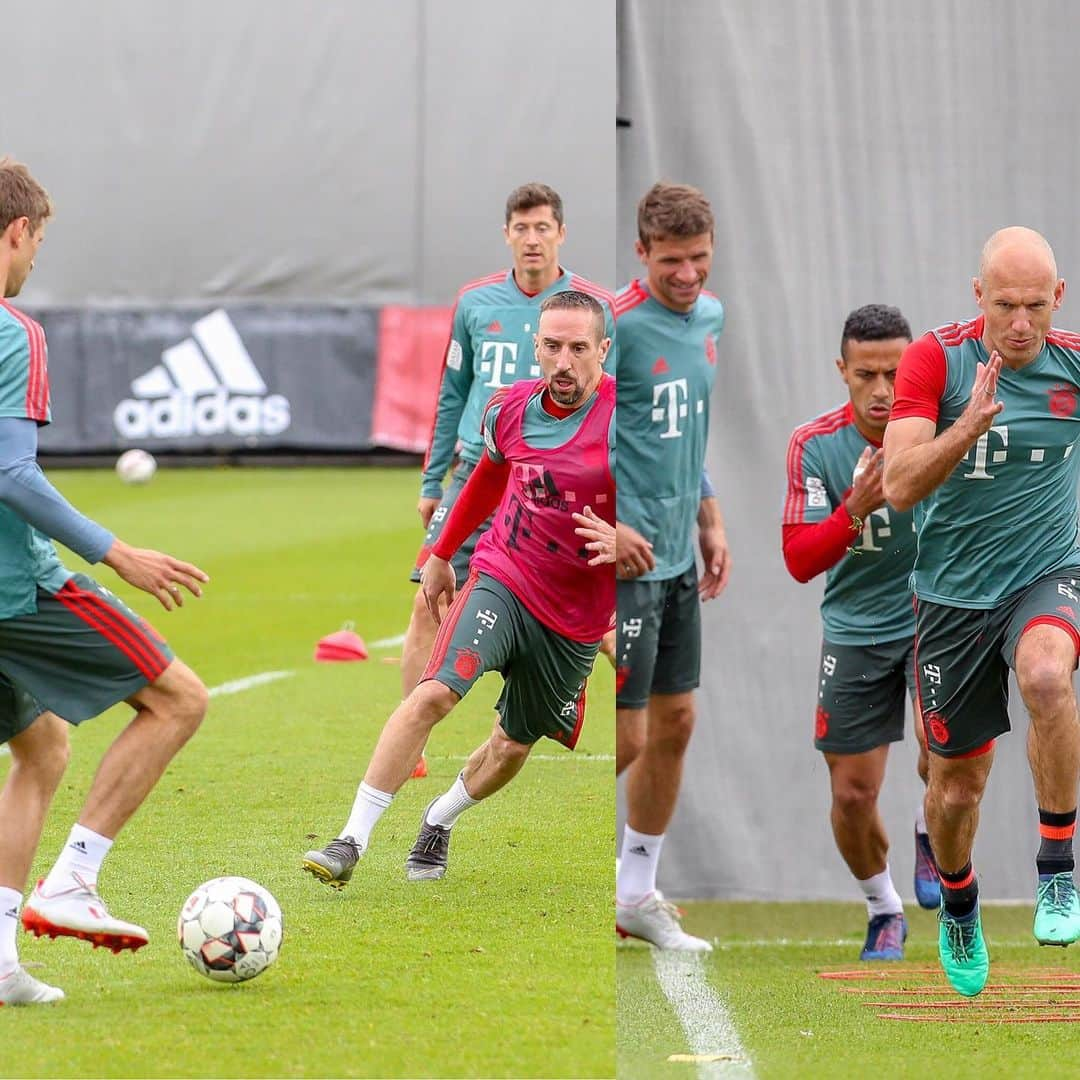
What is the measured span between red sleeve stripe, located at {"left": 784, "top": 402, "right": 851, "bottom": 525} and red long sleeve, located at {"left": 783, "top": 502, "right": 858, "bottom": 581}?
0.05 m

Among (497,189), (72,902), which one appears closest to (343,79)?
(497,189)

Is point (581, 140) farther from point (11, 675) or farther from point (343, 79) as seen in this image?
point (343, 79)

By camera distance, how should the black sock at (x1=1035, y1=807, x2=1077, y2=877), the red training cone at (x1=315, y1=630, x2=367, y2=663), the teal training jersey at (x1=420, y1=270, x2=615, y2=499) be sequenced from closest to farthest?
the black sock at (x1=1035, y1=807, x2=1077, y2=877), the teal training jersey at (x1=420, y1=270, x2=615, y2=499), the red training cone at (x1=315, y1=630, x2=367, y2=663)

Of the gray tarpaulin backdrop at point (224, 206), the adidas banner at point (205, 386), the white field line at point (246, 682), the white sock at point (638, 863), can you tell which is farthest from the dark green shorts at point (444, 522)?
the adidas banner at point (205, 386)

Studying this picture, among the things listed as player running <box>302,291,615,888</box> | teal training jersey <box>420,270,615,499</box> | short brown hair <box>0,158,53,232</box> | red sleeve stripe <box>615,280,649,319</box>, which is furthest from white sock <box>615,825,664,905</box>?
short brown hair <box>0,158,53,232</box>

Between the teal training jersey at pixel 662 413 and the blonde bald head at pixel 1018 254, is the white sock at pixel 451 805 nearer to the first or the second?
the teal training jersey at pixel 662 413

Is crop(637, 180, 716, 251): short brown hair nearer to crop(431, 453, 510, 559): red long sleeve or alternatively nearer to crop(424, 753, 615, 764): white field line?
crop(431, 453, 510, 559): red long sleeve

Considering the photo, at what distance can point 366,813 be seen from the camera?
4090mm

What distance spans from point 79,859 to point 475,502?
4.37ft

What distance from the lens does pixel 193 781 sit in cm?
549

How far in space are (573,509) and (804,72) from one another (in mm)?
2324

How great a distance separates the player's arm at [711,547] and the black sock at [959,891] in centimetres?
146

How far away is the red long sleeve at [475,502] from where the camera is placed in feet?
14.0

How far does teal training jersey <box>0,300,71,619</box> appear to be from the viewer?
3297 mm
